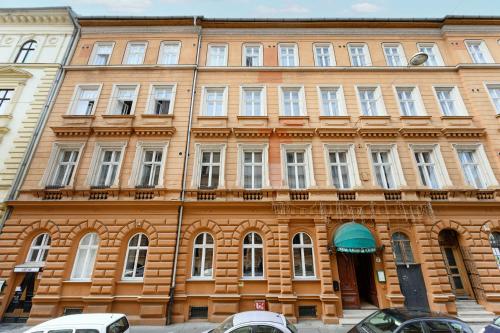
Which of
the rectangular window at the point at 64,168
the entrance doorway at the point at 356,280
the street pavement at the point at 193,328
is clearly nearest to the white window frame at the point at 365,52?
the entrance doorway at the point at 356,280

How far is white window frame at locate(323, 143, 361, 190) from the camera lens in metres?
11.3

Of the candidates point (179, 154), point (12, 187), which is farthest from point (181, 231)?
point (12, 187)

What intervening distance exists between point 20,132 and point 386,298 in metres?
20.1

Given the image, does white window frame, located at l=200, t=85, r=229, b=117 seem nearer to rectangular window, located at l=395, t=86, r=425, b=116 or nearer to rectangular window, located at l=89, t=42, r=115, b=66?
rectangular window, located at l=89, t=42, r=115, b=66

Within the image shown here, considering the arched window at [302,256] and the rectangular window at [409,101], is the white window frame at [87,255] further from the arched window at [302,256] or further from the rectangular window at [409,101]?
the rectangular window at [409,101]

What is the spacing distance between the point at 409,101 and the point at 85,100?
64.5 ft

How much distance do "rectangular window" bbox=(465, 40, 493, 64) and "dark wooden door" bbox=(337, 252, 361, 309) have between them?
609 inches

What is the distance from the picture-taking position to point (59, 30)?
49.1ft

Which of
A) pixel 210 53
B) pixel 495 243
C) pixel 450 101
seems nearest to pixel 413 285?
pixel 495 243

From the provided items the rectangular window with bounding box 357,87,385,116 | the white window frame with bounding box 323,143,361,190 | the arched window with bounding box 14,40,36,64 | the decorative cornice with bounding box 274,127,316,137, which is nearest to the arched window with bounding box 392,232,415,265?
the white window frame with bounding box 323,143,361,190

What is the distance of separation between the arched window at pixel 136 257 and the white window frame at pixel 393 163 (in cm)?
1161

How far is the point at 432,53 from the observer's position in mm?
14930

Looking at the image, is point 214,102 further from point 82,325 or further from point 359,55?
point 82,325

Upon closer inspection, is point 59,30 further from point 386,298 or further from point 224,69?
point 386,298
